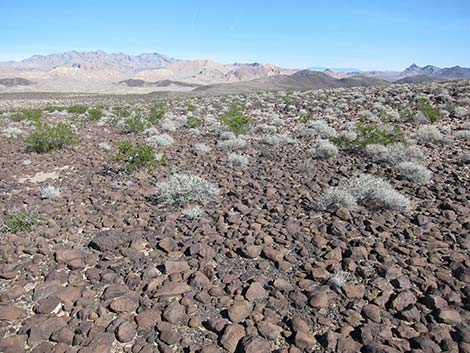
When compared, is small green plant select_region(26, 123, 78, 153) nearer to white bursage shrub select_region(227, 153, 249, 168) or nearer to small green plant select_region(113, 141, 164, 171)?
small green plant select_region(113, 141, 164, 171)

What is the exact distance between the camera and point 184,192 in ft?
21.5

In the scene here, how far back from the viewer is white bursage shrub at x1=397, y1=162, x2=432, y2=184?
746 cm

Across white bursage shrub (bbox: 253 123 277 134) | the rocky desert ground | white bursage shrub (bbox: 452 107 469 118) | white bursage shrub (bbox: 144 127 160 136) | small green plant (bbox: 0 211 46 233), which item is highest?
white bursage shrub (bbox: 452 107 469 118)

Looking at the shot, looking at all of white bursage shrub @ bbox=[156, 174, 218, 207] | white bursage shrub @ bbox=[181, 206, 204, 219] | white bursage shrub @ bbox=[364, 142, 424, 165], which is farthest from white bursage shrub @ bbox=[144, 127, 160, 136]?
white bursage shrub @ bbox=[181, 206, 204, 219]

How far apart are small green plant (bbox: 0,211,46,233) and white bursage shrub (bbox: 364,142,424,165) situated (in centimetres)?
744

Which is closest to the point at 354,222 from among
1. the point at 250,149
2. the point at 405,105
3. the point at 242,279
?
the point at 242,279

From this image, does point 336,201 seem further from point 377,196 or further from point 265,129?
point 265,129

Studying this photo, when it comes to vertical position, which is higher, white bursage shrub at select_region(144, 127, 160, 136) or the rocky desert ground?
the rocky desert ground

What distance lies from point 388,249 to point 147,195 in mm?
4184

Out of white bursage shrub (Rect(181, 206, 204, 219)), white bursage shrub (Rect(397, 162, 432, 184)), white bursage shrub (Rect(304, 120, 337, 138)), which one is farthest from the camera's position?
white bursage shrub (Rect(304, 120, 337, 138))

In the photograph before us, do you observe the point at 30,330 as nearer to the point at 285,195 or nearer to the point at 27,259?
the point at 27,259

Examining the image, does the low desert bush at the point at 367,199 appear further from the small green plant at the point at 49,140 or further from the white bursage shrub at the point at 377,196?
the small green plant at the point at 49,140

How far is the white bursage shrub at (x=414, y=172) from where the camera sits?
7.46 m

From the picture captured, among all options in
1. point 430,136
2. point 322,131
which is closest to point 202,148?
point 322,131
